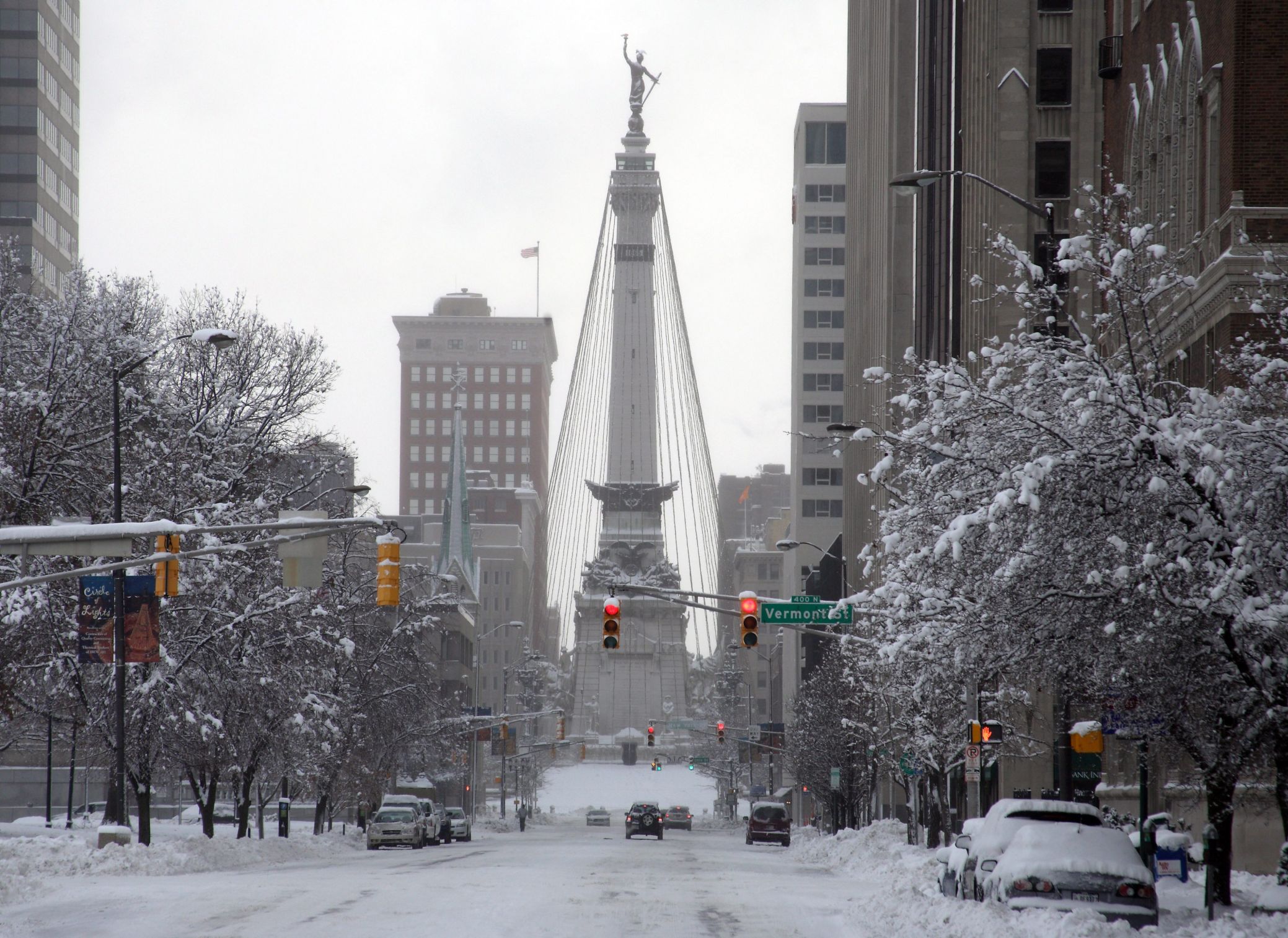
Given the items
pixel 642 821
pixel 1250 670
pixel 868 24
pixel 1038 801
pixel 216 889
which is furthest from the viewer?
pixel 868 24

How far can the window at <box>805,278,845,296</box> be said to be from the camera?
12950 cm

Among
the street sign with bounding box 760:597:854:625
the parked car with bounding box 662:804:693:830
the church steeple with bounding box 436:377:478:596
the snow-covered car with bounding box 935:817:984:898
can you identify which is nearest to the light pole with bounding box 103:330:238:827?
the street sign with bounding box 760:597:854:625

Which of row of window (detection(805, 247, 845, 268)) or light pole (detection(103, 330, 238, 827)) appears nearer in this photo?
light pole (detection(103, 330, 238, 827))

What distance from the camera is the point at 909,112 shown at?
80250mm

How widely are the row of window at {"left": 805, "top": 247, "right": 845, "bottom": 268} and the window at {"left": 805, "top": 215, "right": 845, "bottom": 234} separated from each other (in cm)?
131

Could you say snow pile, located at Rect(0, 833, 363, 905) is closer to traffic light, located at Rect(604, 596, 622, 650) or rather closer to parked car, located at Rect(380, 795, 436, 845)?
parked car, located at Rect(380, 795, 436, 845)

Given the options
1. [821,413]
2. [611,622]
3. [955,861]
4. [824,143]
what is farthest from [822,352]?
[955,861]

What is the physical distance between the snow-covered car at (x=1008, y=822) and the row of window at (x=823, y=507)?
10243 centimetres

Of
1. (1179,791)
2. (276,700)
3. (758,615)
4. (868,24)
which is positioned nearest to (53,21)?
(868,24)

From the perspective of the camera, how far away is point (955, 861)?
24.6 metres

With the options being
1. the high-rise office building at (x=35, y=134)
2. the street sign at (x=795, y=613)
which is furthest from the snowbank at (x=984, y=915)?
the high-rise office building at (x=35, y=134)

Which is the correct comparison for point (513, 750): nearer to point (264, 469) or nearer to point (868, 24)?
point (868, 24)

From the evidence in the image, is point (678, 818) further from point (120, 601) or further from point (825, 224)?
point (825, 224)

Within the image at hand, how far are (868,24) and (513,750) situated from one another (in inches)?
1892
